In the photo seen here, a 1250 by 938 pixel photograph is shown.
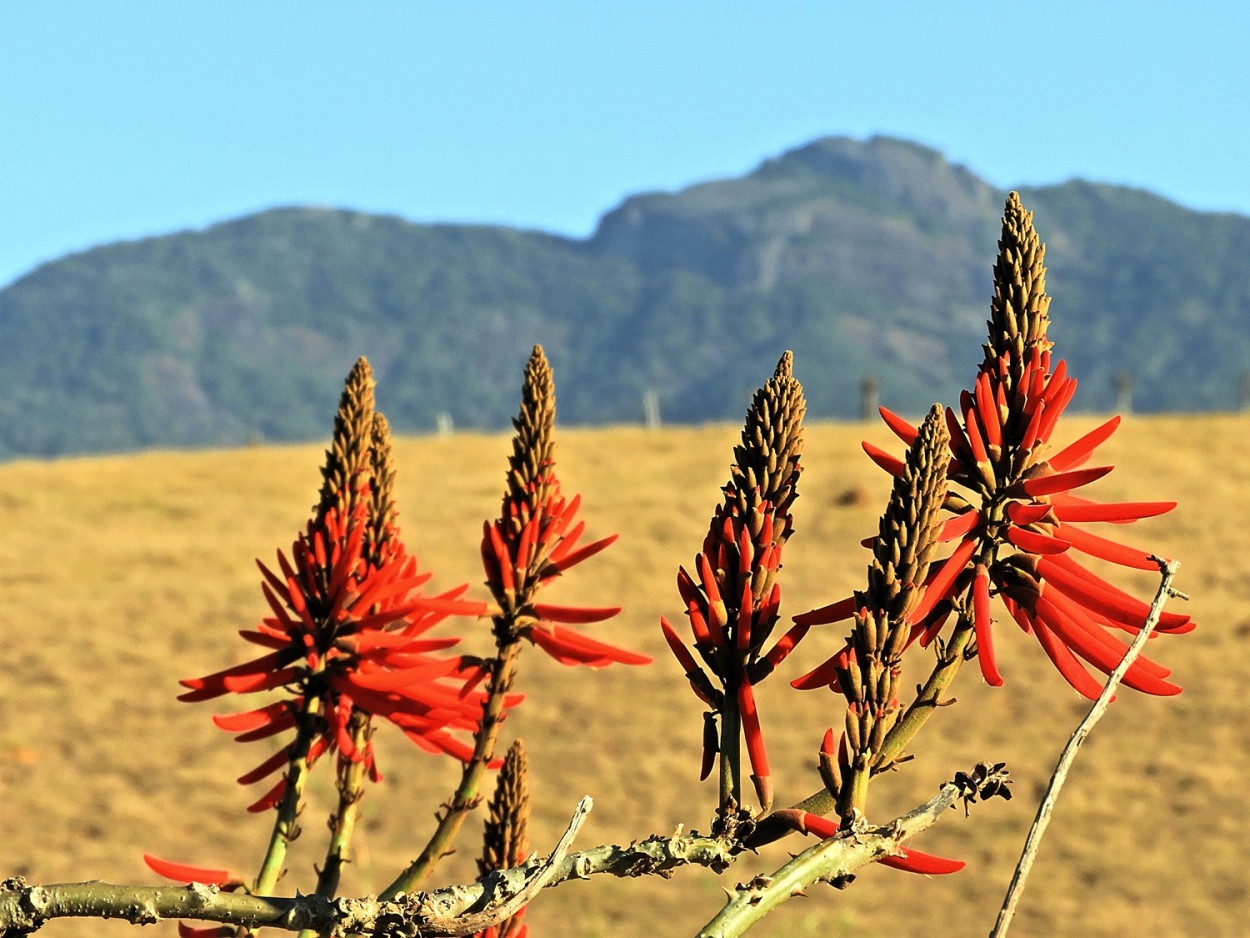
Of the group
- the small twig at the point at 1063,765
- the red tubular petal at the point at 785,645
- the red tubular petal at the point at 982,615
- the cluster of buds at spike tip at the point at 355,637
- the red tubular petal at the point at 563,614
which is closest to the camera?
the small twig at the point at 1063,765

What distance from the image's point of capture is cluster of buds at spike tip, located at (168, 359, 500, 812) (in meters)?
2.12

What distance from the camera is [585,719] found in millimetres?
20234

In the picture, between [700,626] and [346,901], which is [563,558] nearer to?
[700,626]

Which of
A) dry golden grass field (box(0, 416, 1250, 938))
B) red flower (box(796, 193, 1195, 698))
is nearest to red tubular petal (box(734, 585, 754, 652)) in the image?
red flower (box(796, 193, 1195, 698))

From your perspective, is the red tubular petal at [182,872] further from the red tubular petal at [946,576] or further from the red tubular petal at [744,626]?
the red tubular petal at [946,576]

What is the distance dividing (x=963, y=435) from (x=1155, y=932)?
14118mm

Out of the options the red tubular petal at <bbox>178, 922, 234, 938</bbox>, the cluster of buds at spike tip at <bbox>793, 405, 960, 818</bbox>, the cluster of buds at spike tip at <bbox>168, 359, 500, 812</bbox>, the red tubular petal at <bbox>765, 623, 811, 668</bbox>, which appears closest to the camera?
the cluster of buds at spike tip at <bbox>793, 405, 960, 818</bbox>

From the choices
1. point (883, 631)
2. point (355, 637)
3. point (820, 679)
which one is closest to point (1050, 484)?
point (820, 679)

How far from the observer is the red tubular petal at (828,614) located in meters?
1.35

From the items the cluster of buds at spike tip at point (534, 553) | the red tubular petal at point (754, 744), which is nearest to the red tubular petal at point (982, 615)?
the red tubular petal at point (754, 744)

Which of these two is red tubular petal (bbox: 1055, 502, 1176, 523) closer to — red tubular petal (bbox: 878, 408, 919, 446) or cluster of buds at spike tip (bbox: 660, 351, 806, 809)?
red tubular petal (bbox: 878, 408, 919, 446)

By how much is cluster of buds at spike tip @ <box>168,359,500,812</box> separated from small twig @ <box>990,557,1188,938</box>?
98 cm

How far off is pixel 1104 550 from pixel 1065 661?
0.16 meters

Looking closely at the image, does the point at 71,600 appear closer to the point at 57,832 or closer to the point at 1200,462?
the point at 57,832
